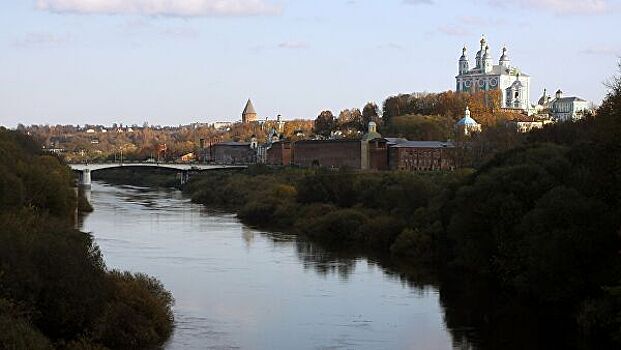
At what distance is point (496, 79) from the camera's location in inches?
3339

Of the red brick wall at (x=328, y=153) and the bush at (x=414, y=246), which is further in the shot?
the red brick wall at (x=328, y=153)

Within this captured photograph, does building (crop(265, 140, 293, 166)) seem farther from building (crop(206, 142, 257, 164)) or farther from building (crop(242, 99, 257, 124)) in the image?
building (crop(242, 99, 257, 124))

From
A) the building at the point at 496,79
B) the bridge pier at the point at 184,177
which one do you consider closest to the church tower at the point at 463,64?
the building at the point at 496,79

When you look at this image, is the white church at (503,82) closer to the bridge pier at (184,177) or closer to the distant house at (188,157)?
the distant house at (188,157)

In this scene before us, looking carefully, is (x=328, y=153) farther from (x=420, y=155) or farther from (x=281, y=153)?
(x=420, y=155)

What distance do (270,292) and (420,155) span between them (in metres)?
30.2

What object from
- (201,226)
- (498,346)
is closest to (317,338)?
(498,346)

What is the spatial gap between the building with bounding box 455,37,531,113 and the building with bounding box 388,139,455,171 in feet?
111

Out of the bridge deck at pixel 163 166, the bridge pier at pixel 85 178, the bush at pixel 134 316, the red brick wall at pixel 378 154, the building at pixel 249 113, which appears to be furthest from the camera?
the building at pixel 249 113

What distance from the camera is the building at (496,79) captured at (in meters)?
83.3

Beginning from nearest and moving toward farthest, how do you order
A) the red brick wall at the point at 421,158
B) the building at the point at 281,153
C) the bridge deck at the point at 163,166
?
the red brick wall at the point at 421,158, the bridge deck at the point at 163,166, the building at the point at 281,153

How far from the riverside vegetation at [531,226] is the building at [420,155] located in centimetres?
1537

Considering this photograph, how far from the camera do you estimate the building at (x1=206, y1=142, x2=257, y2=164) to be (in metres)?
66.9

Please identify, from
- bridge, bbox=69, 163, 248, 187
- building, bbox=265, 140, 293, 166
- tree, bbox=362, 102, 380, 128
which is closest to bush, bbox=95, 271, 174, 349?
bridge, bbox=69, 163, 248, 187
